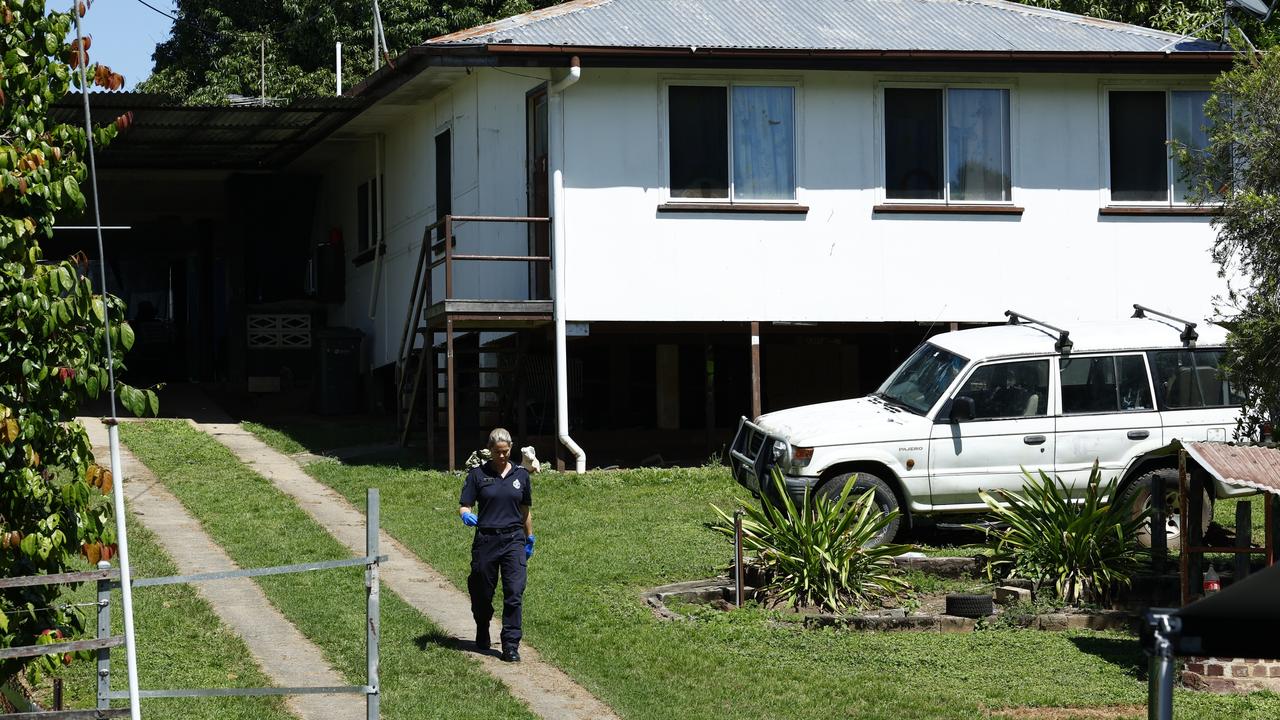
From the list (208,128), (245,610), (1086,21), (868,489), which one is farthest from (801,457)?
(208,128)

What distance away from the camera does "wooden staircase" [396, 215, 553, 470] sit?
63.4 ft

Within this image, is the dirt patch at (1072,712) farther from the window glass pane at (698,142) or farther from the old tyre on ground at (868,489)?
the window glass pane at (698,142)

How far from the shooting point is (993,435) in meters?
15.3

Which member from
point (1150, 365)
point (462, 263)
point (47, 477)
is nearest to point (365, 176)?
point (462, 263)

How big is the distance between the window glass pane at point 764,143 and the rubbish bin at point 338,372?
827cm

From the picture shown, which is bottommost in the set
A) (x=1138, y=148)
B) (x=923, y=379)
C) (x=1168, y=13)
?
(x=923, y=379)

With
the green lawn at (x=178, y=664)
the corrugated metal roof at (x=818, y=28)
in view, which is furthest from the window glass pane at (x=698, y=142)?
the green lawn at (x=178, y=664)

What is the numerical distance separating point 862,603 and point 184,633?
16.0 feet

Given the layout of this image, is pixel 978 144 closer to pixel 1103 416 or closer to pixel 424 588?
pixel 1103 416

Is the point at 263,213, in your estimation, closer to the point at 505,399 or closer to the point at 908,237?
the point at 505,399

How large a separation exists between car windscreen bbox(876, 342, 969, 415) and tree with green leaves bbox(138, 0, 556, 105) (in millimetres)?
21389

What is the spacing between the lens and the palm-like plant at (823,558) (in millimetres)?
12727

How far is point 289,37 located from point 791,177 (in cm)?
2125

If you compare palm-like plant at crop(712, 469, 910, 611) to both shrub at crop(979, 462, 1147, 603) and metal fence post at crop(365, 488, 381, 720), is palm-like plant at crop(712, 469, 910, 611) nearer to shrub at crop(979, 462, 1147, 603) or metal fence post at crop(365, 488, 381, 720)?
shrub at crop(979, 462, 1147, 603)
